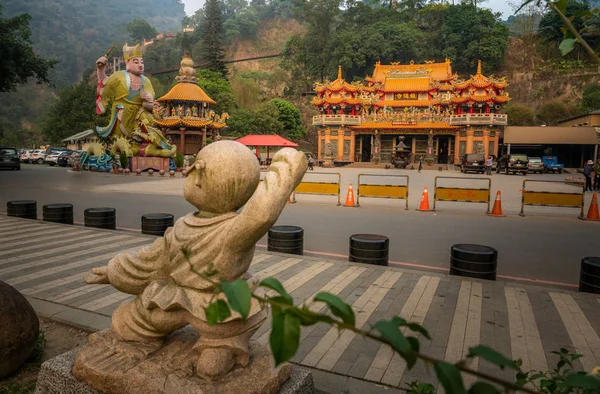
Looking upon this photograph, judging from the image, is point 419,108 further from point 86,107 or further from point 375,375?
point 375,375

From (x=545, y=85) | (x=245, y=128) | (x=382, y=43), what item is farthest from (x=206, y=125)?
(x=545, y=85)

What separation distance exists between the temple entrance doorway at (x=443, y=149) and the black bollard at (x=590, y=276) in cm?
4127

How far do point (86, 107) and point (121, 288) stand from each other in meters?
50.4

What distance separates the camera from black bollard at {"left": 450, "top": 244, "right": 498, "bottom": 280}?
6.20m

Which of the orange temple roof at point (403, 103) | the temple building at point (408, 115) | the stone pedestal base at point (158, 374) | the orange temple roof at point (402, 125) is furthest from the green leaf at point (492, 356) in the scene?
the orange temple roof at point (403, 103)

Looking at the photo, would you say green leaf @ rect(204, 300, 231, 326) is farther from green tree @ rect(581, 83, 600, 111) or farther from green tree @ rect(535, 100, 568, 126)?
green tree @ rect(535, 100, 568, 126)

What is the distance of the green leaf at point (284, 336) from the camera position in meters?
1.11

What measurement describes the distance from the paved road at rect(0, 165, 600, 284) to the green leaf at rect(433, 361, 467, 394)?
6588mm

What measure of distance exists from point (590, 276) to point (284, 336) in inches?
239

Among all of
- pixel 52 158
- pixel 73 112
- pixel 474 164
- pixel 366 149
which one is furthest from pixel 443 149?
pixel 73 112

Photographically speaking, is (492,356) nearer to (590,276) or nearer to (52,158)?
(590,276)

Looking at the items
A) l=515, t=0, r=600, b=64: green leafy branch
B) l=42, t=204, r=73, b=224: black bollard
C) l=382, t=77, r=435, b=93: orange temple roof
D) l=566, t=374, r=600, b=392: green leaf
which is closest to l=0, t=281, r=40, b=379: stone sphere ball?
l=566, t=374, r=600, b=392: green leaf

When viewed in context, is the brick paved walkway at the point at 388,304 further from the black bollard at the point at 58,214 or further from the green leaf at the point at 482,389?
the green leaf at the point at 482,389

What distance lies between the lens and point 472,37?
57219 mm
